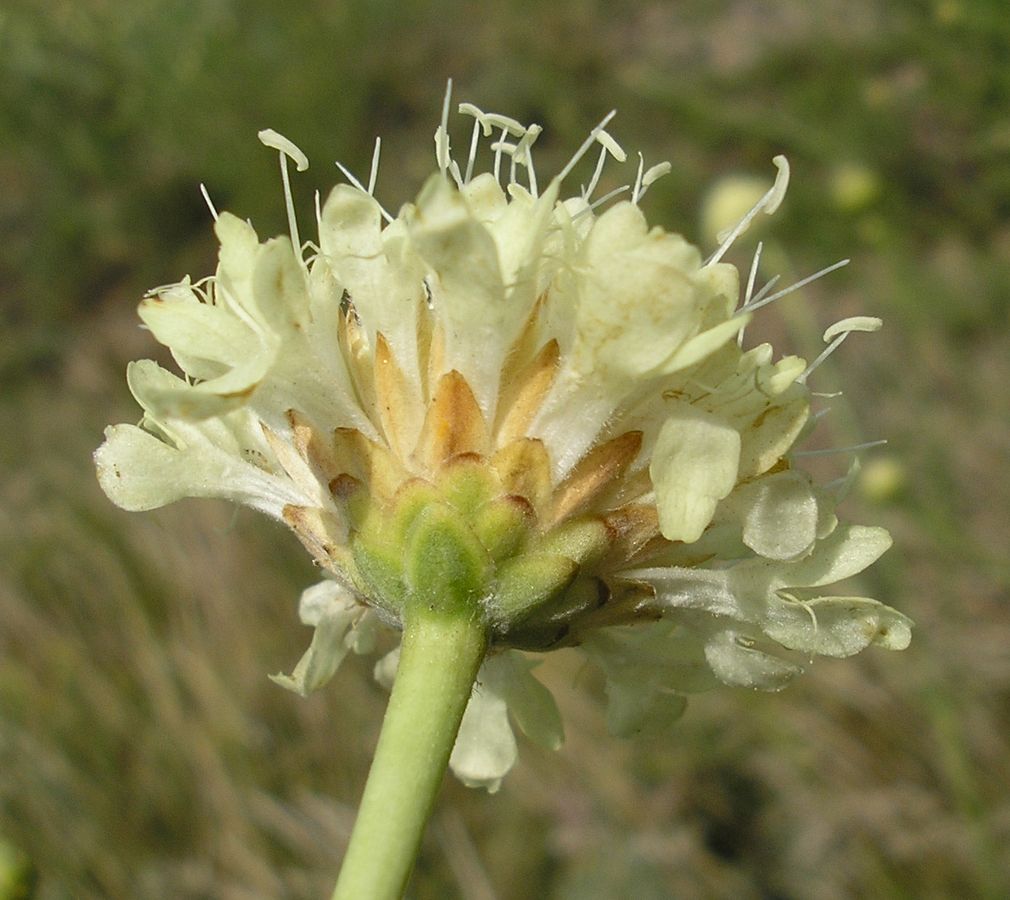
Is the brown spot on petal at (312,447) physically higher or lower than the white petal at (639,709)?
higher

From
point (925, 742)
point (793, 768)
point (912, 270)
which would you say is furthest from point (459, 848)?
point (912, 270)

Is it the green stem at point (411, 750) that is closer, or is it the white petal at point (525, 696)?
the green stem at point (411, 750)

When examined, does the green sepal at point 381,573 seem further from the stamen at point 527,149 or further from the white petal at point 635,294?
the stamen at point 527,149

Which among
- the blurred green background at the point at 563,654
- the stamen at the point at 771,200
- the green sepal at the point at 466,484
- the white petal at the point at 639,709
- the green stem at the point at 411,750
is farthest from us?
the blurred green background at the point at 563,654

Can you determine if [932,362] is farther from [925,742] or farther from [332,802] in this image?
[332,802]

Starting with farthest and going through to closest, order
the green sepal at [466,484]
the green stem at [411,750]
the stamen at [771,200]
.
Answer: the stamen at [771,200] < the green sepal at [466,484] < the green stem at [411,750]

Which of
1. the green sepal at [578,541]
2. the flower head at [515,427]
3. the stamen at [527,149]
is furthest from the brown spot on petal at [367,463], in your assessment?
the stamen at [527,149]

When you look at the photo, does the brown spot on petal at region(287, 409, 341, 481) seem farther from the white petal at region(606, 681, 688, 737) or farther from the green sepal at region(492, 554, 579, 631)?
the white petal at region(606, 681, 688, 737)
